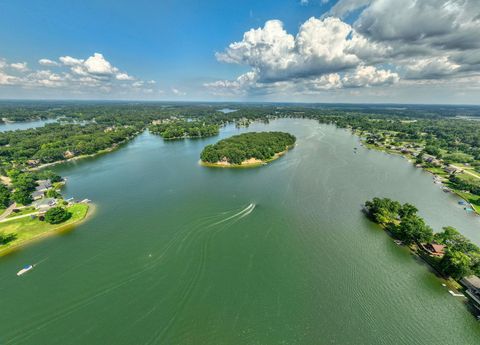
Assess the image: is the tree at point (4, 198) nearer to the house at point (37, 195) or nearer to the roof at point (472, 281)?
the house at point (37, 195)

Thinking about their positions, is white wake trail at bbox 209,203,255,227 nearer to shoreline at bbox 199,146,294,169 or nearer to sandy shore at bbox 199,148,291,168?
shoreline at bbox 199,146,294,169

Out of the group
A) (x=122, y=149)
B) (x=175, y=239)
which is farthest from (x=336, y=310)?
(x=122, y=149)

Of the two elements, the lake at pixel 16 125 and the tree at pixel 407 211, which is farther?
the lake at pixel 16 125

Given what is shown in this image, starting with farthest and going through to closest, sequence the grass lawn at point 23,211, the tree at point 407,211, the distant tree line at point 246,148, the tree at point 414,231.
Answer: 1. the distant tree line at point 246,148
2. the grass lawn at point 23,211
3. the tree at point 407,211
4. the tree at point 414,231

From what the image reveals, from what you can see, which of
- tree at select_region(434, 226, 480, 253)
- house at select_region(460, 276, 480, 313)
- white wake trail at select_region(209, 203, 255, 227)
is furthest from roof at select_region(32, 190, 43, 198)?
tree at select_region(434, 226, 480, 253)

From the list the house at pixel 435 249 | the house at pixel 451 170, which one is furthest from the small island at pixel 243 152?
the house at pixel 451 170

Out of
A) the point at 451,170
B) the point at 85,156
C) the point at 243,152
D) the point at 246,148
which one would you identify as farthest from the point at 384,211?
the point at 85,156
